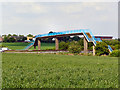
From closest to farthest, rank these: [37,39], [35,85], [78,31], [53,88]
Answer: [53,88] → [35,85] → [78,31] → [37,39]

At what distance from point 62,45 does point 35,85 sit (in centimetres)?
7064

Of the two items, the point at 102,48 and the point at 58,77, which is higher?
the point at 102,48

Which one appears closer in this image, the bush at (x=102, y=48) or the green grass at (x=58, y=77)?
the green grass at (x=58, y=77)

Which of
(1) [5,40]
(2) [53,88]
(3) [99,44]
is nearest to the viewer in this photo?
(2) [53,88]

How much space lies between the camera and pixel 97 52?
5712 centimetres

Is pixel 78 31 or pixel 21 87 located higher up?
pixel 78 31

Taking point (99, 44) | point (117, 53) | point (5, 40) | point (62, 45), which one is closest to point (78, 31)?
point (99, 44)

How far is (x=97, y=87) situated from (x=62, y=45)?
232 ft

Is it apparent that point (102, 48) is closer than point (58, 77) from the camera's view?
No

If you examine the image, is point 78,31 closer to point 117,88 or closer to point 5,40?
point 117,88

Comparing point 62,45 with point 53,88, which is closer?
point 53,88

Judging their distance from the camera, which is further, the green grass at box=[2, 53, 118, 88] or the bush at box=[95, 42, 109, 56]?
the bush at box=[95, 42, 109, 56]

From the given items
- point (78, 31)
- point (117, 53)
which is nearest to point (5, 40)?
point (78, 31)

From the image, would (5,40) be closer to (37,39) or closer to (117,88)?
(37,39)
